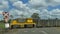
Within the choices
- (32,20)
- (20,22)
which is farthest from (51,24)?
(20,22)

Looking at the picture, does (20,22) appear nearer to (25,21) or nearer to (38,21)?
(25,21)

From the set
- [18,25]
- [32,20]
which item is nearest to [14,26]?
[18,25]

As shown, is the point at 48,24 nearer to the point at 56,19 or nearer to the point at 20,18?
the point at 56,19

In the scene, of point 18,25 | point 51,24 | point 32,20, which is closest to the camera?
point 18,25

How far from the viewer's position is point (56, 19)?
50.6m

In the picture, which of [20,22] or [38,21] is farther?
[38,21]

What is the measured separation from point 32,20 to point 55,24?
21.7 ft

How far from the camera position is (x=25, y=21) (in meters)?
47.1

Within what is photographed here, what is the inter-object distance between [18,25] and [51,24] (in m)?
9.79

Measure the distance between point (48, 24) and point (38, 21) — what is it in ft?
8.22

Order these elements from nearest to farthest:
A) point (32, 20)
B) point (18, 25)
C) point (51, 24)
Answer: point (18, 25)
point (32, 20)
point (51, 24)

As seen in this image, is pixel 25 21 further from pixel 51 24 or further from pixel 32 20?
pixel 51 24

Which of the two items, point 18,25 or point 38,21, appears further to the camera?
point 38,21

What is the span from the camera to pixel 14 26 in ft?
148
